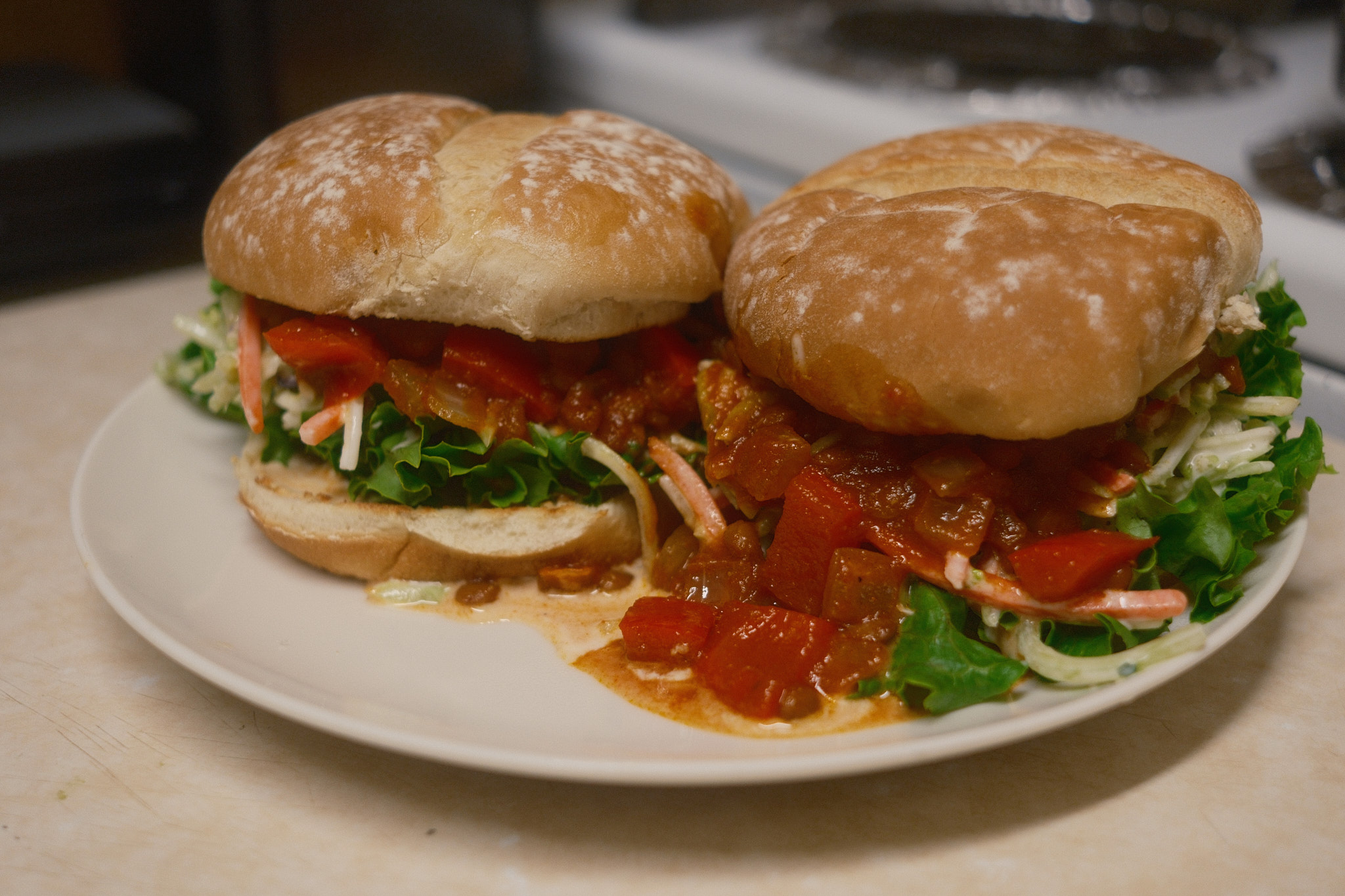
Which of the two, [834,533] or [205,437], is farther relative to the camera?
[205,437]

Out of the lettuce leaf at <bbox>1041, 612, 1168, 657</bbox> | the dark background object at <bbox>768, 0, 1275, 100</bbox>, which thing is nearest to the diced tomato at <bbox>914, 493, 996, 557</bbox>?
the lettuce leaf at <bbox>1041, 612, 1168, 657</bbox>

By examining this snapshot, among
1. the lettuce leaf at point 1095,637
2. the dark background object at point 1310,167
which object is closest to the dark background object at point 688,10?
the dark background object at point 1310,167

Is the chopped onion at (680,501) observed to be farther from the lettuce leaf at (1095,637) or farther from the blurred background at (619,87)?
the blurred background at (619,87)

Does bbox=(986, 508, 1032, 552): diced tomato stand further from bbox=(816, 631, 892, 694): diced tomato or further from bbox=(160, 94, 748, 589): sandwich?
bbox=(160, 94, 748, 589): sandwich

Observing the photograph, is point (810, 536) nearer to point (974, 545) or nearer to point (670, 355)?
point (974, 545)

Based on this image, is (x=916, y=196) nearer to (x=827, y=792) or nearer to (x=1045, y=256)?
(x=1045, y=256)

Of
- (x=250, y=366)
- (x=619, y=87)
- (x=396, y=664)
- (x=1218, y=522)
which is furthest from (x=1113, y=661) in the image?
(x=619, y=87)

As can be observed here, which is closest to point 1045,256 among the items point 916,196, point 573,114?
point 916,196
